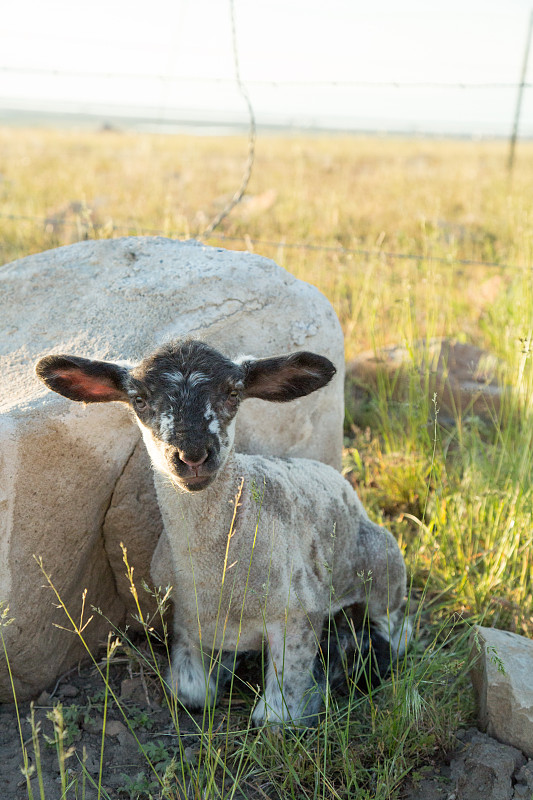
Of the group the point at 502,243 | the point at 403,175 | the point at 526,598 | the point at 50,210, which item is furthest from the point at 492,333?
the point at 403,175

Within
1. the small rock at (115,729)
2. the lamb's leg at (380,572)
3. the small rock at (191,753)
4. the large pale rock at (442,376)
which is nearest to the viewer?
the small rock at (191,753)

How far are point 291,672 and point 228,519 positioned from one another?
0.73 meters

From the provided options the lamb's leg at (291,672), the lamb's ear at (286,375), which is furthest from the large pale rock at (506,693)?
the lamb's ear at (286,375)

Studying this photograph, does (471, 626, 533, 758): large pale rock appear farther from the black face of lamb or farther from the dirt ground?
the black face of lamb

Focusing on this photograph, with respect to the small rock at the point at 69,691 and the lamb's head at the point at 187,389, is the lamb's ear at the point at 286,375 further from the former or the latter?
the small rock at the point at 69,691

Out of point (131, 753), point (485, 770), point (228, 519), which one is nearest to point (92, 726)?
point (131, 753)

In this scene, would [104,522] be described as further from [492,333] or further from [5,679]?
[492,333]

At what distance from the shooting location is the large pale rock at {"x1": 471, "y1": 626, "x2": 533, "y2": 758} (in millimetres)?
3045

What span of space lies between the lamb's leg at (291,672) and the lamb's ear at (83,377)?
125 cm

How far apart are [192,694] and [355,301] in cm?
460

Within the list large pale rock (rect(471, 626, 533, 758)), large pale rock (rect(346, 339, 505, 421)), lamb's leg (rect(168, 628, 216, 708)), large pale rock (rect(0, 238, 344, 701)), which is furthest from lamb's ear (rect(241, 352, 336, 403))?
large pale rock (rect(346, 339, 505, 421))

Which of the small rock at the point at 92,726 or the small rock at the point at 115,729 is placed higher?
the small rock at the point at 115,729

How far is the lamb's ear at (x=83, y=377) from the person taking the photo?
2.95m

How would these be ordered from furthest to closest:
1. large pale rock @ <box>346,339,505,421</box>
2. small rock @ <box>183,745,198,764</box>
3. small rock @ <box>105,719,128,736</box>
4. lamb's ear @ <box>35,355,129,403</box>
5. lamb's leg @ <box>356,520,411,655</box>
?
large pale rock @ <box>346,339,505,421</box>
lamb's leg @ <box>356,520,411,655</box>
small rock @ <box>105,719,128,736</box>
small rock @ <box>183,745,198,764</box>
lamb's ear @ <box>35,355,129,403</box>
